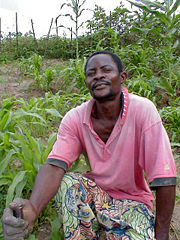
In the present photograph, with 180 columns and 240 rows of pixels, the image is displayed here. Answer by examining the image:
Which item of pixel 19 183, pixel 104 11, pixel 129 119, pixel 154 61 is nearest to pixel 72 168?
pixel 19 183

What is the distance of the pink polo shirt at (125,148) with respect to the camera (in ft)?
4.55

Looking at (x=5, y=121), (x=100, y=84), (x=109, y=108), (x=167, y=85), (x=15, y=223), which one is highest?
(x=167, y=85)

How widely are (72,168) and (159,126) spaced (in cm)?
73

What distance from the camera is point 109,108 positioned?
1589 millimetres

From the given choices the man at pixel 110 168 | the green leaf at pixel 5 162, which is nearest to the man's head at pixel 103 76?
the man at pixel 110 168

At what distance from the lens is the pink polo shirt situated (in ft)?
4.55

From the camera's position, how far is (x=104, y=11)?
759 cm

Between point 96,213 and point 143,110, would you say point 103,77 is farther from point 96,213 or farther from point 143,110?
point 96,213

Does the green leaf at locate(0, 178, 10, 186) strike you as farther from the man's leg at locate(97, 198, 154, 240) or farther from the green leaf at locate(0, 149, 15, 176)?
the man's leg at locate(97, 198, 154, 240)

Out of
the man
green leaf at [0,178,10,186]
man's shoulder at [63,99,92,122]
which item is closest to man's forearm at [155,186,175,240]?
the man

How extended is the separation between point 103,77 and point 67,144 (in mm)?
434

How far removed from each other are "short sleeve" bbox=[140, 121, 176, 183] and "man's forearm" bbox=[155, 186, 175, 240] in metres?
0.07

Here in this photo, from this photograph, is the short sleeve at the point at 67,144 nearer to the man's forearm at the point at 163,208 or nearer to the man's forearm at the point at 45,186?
the man's forearm at the point at 45,186

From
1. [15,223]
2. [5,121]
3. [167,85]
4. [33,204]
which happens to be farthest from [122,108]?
[167,85]
